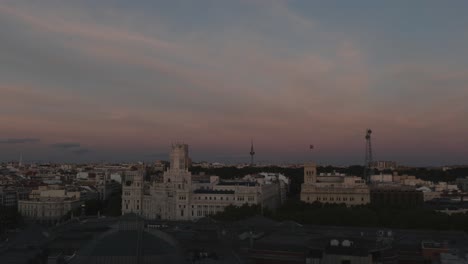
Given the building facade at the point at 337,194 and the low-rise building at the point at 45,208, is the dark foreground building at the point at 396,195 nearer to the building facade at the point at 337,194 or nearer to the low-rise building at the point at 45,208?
the building facade at the point at 337,194

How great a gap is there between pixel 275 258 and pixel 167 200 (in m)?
58.9

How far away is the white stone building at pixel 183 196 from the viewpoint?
93438 mm

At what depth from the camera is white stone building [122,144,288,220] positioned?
93438 millimetres

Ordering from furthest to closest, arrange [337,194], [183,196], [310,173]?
[310,173]
[337,194]
[183,196]

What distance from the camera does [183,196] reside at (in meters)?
93.9

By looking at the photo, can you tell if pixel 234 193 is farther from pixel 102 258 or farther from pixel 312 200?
pixel 102 258

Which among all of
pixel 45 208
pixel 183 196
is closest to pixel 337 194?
pixel 183 196

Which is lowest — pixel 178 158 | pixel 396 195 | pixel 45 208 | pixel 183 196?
pixel 45 208

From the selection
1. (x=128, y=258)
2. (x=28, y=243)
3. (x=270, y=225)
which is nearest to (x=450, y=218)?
(x=270, y=225)

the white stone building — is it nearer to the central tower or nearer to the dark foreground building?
the central tower

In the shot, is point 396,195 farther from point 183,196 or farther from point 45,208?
point 45,208

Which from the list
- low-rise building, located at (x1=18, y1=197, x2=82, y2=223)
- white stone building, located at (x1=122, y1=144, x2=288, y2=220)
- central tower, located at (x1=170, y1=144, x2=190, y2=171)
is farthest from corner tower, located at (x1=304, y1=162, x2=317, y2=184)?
low-rise building, located at (x1=18, y1=197, x2=82, y2=223)

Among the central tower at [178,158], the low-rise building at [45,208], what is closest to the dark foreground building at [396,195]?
the central tower at [178,158]

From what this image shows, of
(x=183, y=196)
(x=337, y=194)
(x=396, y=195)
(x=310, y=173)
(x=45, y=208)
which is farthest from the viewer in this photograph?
(x=310, y=173)
